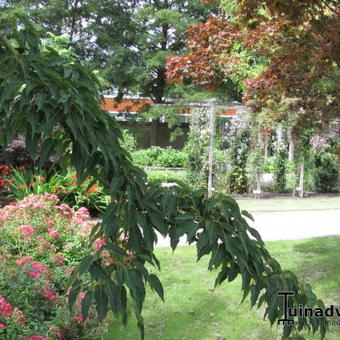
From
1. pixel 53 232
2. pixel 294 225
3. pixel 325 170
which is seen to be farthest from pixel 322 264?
pixel 325 170

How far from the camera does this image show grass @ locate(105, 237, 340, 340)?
3.69 m

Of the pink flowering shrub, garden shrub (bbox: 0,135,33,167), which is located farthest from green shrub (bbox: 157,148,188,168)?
the pink flowering shrub

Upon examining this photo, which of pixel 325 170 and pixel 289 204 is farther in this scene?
pixel 325 170

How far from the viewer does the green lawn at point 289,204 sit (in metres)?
10.0

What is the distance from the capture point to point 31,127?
56.5 inches

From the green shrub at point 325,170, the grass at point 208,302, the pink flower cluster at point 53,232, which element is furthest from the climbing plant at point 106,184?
the green shrub at point 325,170

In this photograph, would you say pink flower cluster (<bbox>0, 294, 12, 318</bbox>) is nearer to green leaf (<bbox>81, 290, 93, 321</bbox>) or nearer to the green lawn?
green leaf (<bbox>81, 290, 93, 321</bbox>)

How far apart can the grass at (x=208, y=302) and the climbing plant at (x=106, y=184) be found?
1.45 meters

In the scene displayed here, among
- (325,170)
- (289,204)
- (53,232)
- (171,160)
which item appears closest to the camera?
(53,232)

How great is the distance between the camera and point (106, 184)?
1618mm

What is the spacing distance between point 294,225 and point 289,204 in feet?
8.97

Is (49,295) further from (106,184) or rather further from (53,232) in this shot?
(106,184)

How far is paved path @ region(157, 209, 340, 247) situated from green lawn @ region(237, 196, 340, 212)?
1.48 feet

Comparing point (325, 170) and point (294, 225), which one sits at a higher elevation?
point (325, 170)
